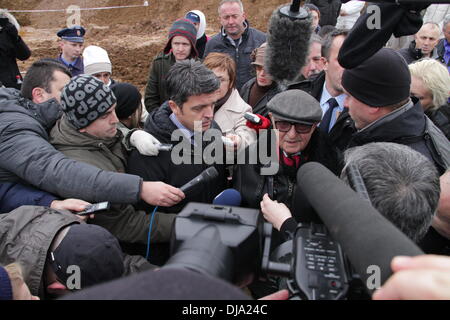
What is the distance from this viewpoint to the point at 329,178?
831 mm

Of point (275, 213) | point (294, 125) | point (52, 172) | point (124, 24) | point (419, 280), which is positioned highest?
point (419, 280)

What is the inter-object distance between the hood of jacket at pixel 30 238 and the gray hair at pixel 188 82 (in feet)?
3.19

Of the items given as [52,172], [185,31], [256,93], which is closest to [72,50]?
[185,31]

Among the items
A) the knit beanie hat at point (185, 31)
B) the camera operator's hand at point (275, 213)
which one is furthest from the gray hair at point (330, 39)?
the camera operator's hand at point (275, 213)

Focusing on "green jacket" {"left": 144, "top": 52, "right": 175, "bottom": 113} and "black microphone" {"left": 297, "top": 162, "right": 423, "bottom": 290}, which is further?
"green jacket" {"left": 144, "top": 52, "right": 175, "bottom": 113}

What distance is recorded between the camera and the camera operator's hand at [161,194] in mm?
1692

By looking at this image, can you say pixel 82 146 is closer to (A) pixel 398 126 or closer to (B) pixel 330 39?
(A) pixel 398 126

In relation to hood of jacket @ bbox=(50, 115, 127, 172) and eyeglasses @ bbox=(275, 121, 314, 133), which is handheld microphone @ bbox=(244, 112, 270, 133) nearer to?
eyeglasses @ bbox=(275, 121, 314, 133)

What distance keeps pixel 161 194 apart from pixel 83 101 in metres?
0.68

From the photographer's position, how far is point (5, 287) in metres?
1.00

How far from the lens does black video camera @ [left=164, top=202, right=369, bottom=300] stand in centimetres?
75

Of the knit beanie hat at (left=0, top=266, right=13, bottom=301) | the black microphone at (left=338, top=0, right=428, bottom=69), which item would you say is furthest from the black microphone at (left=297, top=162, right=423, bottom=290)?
the knit beanie hat at (left=0, top=266, right=13, bottom=301)

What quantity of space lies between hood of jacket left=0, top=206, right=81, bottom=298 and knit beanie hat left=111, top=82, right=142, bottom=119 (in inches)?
47.5
